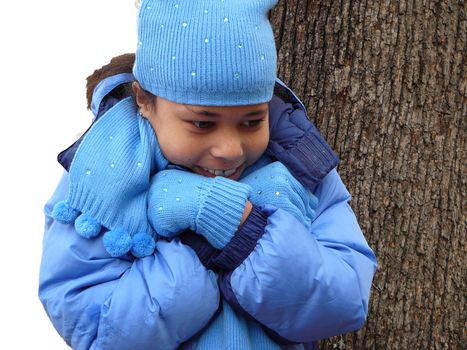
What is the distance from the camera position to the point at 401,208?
298 centimetres

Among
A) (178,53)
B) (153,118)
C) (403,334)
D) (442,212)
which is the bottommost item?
(403,334)

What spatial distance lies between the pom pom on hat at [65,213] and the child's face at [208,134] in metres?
0.29

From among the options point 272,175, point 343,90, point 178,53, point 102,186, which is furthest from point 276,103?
point 343,90

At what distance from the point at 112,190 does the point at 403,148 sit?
1479 mm

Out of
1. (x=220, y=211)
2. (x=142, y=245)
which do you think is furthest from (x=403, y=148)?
(x=142, y=245)

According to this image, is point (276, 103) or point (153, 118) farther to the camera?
point (276, 103)

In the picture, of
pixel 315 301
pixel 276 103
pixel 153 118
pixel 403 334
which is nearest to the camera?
pixel 315 301

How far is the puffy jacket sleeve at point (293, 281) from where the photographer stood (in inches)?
73.5

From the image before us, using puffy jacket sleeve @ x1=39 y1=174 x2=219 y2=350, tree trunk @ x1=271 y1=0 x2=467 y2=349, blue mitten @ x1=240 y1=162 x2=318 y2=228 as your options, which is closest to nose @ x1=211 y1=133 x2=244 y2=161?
blue mitten @ x1=240 y1=162 x2=318 y2=228

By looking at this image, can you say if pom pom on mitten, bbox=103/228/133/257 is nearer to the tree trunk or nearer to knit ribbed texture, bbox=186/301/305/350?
knit ribbed texture, bbox=186/301/305/350

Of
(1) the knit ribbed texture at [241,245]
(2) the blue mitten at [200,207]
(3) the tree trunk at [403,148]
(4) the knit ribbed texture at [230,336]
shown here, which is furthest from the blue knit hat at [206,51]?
(3) the tree trunk at [403,148]

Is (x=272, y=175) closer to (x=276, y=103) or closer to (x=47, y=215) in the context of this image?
(x=276, y=103)

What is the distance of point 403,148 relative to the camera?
118 inches

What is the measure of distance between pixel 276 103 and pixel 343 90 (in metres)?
0.82
